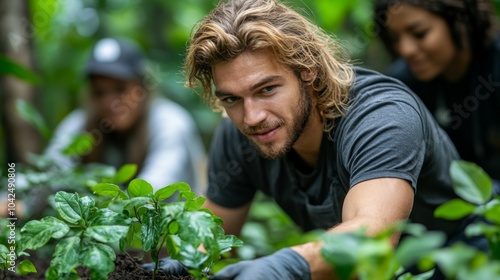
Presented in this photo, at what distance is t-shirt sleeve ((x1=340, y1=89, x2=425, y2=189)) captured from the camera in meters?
1.60

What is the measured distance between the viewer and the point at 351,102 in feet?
6.13

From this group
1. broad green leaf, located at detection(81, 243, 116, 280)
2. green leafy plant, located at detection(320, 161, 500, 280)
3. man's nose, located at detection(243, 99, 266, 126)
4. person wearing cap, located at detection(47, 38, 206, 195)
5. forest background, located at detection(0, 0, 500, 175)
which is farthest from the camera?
forest background, located at detection(0, 0, 500, 175)

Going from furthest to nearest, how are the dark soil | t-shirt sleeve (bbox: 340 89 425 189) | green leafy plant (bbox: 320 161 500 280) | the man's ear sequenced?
the man's ear, t-shirt sleeve (bbox: 340 89 425 189), the dark soil, green leafy plant (bbox: 320 161 500 280)

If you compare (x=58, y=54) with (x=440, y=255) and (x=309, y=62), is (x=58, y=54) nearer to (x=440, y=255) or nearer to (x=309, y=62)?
(x=309, y=62)

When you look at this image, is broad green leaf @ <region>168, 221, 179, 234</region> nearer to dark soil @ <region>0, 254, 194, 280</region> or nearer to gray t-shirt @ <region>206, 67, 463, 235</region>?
dark soil @ <region>0, 254, 194, 280</region>

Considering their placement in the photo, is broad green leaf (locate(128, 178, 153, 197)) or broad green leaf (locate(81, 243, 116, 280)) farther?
broad green leaf (locate(128, 178, 153, 197))

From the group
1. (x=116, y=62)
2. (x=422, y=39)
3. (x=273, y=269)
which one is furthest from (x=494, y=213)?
(x=116, y=62)

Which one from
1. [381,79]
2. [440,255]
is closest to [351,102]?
[381,79]

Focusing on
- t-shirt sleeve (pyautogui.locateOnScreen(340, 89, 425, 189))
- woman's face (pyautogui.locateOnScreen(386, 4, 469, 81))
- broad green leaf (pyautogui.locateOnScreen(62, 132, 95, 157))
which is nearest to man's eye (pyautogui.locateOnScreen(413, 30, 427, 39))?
woman's face (pyautogui.locateOnScreen(386, 4, 469, 81))

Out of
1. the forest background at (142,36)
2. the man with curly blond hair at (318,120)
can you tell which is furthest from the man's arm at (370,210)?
the forest background at (142,36)

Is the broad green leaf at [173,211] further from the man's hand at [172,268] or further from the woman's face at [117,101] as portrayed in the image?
the woman's face at [117,101]

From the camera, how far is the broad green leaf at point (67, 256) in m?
1.17

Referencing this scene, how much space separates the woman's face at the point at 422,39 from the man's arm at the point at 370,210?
5.06 ft

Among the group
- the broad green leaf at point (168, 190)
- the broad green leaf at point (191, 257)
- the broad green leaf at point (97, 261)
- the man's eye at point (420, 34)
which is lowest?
the broad green leaf at point (191, 257)
